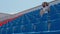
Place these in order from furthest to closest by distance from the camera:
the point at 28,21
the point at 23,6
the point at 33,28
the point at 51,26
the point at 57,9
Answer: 1. the point at 23,6
2. the point at 28,21
3. the point at 33,28
4. the point at 57,9
5. the point at 51,26

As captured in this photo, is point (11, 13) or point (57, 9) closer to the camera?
point (57, 9)

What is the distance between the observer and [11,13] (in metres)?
3.25

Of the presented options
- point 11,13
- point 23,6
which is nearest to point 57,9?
point 23,6

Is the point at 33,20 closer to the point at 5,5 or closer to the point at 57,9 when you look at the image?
the point at 57,9

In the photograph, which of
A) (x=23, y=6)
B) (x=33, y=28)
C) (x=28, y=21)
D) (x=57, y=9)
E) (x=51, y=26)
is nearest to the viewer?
(x=51, y=26)

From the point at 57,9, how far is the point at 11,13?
62.0 inches

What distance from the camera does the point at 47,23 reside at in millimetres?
1754

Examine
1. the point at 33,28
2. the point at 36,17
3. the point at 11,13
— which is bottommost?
the point at 33,28

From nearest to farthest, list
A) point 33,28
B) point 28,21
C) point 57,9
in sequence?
point 57,9
point 33,28
point 28,21

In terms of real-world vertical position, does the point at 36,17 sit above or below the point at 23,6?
below

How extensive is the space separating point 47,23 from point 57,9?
0.78ft

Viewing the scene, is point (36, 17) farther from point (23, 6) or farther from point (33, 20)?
point (23, 6)

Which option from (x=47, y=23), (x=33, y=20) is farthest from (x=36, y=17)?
(x=47, y=23)

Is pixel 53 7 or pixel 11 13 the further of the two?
pixel 11 13
